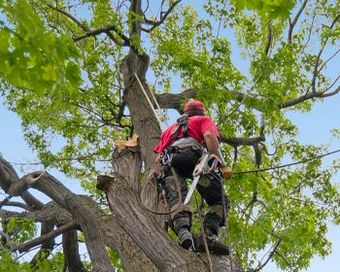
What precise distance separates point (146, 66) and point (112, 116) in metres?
2.52

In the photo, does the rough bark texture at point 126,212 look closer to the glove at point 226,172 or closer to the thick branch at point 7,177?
the thick branch at point 7,177

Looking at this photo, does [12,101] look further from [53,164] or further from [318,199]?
[318,199]

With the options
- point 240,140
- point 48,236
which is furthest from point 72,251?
point 240,140

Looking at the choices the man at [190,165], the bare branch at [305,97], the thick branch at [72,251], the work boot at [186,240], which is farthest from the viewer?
the bare branch at [305,97]

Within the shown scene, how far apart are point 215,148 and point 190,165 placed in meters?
0.29

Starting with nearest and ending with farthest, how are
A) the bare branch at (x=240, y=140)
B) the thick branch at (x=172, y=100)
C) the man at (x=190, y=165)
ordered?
the man at (x=190, y=165), the thick branch at (x=172, y=100), the bare branch at (x=240, y=140)

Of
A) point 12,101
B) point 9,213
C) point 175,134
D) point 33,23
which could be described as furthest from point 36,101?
point 33,23

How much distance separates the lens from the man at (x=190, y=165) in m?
5.01

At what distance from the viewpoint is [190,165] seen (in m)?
5.27

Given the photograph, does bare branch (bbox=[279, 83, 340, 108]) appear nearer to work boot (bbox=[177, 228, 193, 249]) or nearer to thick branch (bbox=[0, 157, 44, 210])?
thick branch (bbox=[0, 157, 44, 210])

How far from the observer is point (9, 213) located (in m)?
7.23

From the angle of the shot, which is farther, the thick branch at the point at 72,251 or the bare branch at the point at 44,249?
the bare branch at the point at 44,249

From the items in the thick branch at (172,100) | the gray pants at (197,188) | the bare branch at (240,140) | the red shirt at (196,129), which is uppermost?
the thick branch at (172,100)

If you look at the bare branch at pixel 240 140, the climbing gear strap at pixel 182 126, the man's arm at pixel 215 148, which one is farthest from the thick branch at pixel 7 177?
the bare branch at pixel 240 140
